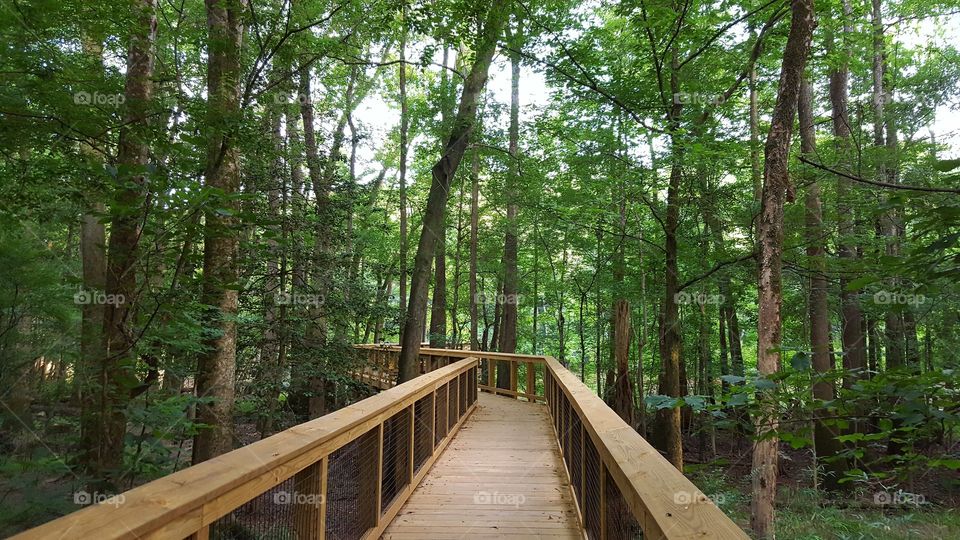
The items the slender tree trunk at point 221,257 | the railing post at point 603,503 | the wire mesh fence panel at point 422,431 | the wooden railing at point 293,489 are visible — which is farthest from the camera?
the slender tree trunk at point 221,257

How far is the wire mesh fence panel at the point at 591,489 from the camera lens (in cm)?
296

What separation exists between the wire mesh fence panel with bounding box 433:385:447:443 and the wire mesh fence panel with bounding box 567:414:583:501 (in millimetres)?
1852

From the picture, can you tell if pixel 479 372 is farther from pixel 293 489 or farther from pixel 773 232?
pixel 293 489

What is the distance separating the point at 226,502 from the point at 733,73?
399 inches

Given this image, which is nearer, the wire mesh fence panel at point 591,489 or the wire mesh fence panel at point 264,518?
the wire mesh fence panel at point 264,518

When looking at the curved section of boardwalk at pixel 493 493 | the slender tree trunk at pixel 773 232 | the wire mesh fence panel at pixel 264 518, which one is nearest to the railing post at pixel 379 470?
the curved section of boardwalk at pixel 493 493

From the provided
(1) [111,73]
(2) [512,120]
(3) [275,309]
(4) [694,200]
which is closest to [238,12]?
(1) [111,73]

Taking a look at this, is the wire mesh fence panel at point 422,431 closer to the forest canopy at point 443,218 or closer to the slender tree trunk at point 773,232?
the forest canopy at point 443,218

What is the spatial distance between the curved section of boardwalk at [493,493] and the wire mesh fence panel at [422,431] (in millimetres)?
215

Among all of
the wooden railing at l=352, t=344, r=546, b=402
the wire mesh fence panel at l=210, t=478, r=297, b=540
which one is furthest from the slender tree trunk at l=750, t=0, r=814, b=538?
the wire mesh fence panel at l=210, t=478, r=297, b=540

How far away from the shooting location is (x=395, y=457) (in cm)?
414

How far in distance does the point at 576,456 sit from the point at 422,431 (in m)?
1.76

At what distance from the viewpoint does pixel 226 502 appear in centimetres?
163

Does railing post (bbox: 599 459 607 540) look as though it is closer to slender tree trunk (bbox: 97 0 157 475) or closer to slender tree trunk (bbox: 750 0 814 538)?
slender tree trunk (bbox: 97 0 157 475)
